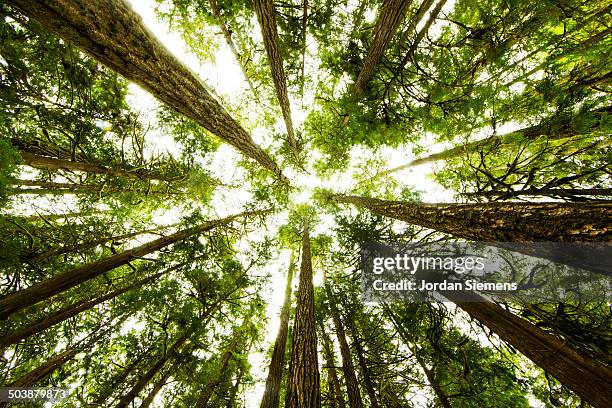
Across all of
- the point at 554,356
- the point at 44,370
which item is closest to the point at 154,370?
the point at 44,370

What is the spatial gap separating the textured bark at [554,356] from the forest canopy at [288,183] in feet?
0.11

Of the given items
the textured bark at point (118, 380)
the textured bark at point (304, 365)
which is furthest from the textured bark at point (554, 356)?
the textured bark at point (118, 380)

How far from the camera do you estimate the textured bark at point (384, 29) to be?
4320mm

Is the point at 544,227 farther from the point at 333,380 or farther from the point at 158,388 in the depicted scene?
the point at 158,388

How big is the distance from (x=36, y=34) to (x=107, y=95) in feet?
3.97

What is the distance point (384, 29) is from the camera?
4711 mm

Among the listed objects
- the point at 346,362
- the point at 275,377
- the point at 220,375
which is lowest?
the point at 220,375

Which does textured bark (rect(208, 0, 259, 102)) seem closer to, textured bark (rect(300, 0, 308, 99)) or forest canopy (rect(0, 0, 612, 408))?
forest canopy (rect(0, 0, 612, 408))

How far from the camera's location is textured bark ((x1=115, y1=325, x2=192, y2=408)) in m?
5.76

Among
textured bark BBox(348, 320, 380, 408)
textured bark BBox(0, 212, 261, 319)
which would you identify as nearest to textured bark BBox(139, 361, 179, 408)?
textured bark BBox(0, 212, 261, 319)

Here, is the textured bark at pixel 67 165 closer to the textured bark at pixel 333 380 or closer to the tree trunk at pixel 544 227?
the tree trunk at pixel 544 227

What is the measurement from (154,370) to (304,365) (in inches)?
204

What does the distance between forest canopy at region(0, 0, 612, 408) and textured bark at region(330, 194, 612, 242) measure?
1.0 inches

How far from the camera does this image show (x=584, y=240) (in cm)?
237
